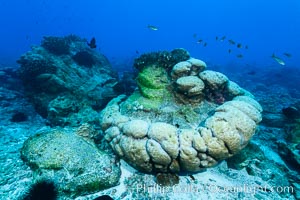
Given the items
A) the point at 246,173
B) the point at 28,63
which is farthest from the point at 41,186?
the point at 28,63

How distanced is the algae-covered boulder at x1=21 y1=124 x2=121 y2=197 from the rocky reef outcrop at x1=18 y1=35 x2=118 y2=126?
2.66 metres

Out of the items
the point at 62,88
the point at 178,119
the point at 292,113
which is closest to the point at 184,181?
the point at 178,119

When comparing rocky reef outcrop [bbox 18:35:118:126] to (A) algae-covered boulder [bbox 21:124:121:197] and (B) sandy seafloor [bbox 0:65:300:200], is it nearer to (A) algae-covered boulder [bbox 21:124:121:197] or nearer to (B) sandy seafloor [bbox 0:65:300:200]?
(B) sandy seafloor [bbox 0:65:300:200]

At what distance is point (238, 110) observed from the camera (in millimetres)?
5762

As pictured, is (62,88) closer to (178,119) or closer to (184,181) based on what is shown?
(178,119)

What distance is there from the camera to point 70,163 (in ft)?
18.3

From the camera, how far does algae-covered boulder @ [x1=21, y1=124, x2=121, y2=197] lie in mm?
5280

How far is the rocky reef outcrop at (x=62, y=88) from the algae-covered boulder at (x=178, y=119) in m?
2.54

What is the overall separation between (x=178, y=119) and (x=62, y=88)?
607cm

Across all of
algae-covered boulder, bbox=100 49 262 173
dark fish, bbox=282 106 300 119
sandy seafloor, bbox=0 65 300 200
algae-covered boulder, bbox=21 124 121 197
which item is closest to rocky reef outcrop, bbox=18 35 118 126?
sandy seafloor, bbox=0 65 300 200

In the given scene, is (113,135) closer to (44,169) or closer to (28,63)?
(44,169)

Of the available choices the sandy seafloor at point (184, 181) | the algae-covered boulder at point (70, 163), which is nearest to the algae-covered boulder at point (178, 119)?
the sandy seafloor at point (184, 181)

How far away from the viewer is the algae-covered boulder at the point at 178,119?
17.5ft

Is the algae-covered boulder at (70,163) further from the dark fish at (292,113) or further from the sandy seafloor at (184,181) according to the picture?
the dark fish at (292,113)
